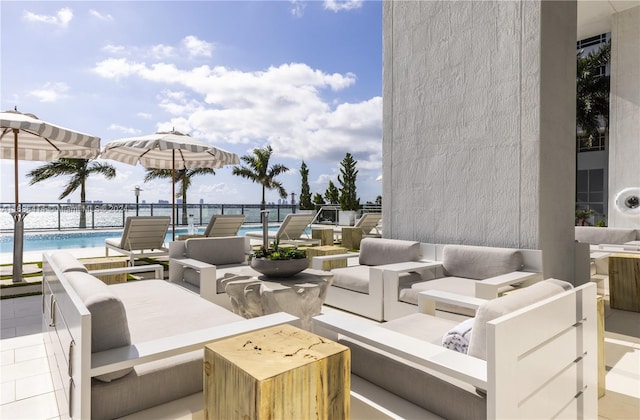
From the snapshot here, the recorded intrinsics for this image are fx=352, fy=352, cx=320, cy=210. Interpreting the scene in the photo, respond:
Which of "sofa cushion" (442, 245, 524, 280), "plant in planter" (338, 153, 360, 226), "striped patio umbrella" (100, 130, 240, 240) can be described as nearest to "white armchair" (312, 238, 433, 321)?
"sofa cushion" (442, 245, 524, 280)

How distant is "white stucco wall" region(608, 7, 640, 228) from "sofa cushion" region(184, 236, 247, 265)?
8039mm

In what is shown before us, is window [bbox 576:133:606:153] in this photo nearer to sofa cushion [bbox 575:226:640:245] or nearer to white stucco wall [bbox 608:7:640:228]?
white stucco wall [bbox 608:7:640:228]

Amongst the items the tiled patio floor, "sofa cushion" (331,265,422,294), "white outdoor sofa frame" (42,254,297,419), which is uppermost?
"white outdoor sofa frame" (42,254,297,419)

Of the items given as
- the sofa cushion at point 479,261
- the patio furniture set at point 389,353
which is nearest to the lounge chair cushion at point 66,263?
the patio furniture set at point 389,353

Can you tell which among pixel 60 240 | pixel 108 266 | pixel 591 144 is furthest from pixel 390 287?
pixel 591 144

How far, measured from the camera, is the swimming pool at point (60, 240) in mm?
9297

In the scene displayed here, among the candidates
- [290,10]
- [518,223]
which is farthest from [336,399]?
[290,10]

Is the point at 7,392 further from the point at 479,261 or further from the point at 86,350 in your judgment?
the point at 479,261

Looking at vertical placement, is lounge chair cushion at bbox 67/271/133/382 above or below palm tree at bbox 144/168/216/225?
below

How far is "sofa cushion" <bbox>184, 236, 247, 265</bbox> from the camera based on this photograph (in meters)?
4.02

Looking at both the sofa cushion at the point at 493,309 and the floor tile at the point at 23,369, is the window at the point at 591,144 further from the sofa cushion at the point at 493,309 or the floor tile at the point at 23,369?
the floor tile at the point at 23,369

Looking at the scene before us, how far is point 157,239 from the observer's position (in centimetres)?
573

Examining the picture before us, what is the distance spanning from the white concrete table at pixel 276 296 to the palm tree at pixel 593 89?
574 inches

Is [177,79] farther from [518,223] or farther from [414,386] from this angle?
[414,386]
